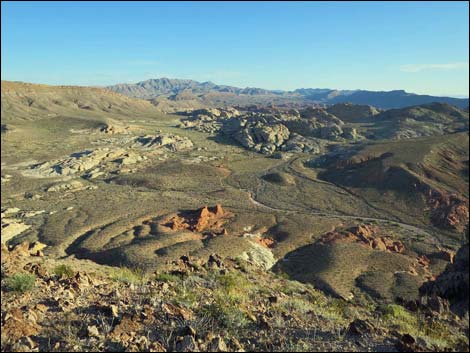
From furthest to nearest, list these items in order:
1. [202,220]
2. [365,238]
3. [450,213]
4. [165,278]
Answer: [450,213], [202,220], [365,238], [165,278]

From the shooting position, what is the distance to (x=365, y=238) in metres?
43.1

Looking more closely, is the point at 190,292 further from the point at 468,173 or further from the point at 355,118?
the point at 355,118

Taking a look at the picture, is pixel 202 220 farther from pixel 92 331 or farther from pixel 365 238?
pixel 92 331

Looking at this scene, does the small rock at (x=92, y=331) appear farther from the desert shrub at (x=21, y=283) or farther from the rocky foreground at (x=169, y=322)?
the desert shrub at (x=21, y=283)

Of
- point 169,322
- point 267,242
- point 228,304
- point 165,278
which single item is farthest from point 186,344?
point 267,242

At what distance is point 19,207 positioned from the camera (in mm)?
A: 52531

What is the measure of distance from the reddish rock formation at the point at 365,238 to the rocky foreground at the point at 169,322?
1207 inches

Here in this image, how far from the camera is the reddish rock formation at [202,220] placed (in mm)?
45469

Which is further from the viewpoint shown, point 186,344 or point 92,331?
point 92,331

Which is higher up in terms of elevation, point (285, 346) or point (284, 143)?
point (285, 346)

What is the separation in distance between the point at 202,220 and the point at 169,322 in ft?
128

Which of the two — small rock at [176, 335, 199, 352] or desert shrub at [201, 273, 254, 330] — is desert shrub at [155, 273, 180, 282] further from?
small rock at [176, 335, 199, 352]

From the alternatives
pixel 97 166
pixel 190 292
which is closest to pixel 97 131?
pixel 97 166

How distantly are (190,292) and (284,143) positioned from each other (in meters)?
97.9
